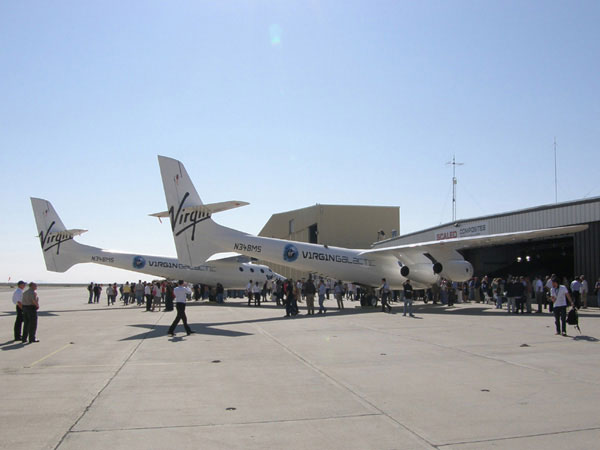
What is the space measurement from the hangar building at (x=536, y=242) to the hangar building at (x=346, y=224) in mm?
13884

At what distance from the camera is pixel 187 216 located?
2223cm

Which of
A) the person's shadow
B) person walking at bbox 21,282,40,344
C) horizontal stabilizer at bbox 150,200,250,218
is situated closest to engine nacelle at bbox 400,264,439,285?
horizontal stabilizer at bbox 150,200,250,218

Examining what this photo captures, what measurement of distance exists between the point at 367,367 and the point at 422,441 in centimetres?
394

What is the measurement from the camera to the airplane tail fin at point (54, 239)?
→ 95.0 ft

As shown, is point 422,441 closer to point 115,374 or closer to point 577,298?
point 115,374

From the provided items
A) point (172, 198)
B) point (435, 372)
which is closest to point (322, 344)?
point (435, 372)

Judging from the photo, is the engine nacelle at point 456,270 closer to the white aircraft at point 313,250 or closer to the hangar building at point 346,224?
the white aircraft at point 313,250

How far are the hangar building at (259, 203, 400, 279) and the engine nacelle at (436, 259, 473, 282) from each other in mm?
33006

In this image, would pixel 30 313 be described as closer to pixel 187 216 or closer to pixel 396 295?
pixel 187 216

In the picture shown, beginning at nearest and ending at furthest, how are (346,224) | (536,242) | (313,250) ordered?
(313,250) → (536,242) → (346,224)

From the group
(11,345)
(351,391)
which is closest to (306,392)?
(351,391)

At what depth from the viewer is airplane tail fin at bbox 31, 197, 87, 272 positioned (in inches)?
1141

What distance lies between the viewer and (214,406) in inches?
247

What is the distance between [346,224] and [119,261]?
32186 millimetres
